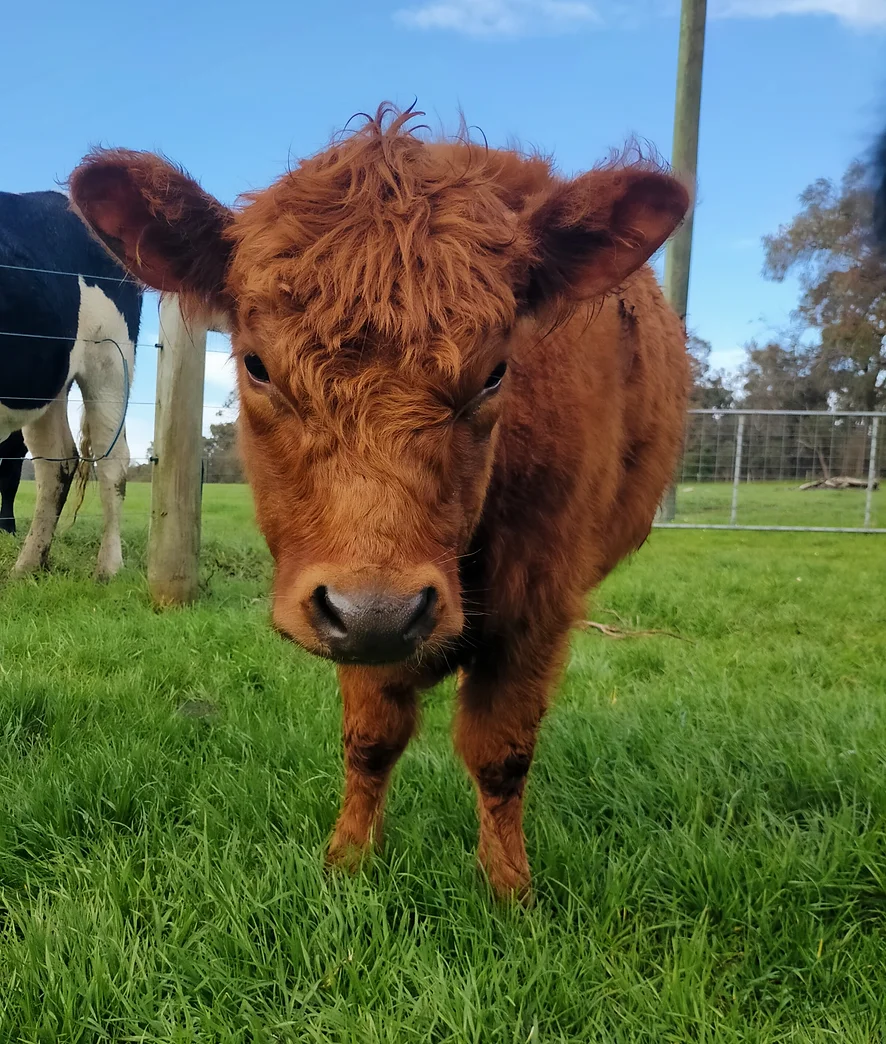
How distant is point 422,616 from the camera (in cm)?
145

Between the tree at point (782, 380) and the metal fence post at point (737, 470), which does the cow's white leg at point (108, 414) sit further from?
the tree at point (782, 380)

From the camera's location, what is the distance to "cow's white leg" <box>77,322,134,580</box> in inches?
248

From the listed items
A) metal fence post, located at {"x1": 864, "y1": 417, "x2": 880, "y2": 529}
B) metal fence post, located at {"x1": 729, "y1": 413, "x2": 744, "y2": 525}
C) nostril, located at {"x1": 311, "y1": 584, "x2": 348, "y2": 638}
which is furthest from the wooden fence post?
metal fence post, located at {"x1": 864, "y1": 417, "x2": 880, "y2": 529}

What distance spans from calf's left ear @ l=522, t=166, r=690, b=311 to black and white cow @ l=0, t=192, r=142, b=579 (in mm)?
4100

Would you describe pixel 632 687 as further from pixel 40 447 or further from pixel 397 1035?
pixel 40 447

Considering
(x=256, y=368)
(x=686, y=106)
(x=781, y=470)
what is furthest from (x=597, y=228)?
(x=781, y=470)

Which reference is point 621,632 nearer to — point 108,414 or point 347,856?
point 347,856

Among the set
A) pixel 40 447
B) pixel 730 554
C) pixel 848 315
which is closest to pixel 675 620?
pixel 730 554

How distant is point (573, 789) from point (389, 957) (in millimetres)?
1124

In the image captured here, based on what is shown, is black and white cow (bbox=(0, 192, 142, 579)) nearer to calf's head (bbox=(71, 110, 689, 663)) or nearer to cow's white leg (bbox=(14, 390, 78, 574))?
cow's white leg (bbox=(14, 390, 78, 574))

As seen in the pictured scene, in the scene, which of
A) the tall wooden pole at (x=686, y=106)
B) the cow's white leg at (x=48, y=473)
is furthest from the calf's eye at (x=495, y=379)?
the tall wooden pole at (x=686, y=106)

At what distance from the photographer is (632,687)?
4.08 meters

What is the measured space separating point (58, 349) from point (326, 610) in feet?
17.4

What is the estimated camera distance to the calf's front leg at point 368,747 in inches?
92.3
